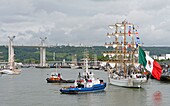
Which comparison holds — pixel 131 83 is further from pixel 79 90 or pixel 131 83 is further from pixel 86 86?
pixel 79 90

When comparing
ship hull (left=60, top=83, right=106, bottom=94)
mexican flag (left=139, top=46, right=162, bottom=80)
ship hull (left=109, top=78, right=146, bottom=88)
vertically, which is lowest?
ship hull (left=60, top=83, right=106, bottom=94)

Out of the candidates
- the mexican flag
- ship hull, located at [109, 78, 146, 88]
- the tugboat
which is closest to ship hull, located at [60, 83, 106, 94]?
the tugboat

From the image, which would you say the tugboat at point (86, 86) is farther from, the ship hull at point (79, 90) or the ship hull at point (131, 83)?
the ship hull at point (131, 83)

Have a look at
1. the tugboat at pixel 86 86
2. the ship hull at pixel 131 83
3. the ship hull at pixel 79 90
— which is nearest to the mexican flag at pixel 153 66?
the ship hull at pixel 131 83

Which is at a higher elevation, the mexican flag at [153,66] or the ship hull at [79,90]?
the mexican flag at [153,66]

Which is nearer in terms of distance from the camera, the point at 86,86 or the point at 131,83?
the point at 86,86

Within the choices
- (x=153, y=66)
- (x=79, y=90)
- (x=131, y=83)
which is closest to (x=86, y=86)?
(x=79, y=90)

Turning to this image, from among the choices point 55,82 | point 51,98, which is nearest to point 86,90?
point 51,98

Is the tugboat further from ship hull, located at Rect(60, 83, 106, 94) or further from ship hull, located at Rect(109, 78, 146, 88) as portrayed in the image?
ship hull, located at Rect(109, 78, 146, 88)

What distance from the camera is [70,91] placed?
198 ft

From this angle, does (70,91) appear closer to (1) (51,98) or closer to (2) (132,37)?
(1) (51,98)

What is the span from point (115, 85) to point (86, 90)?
16.6 m

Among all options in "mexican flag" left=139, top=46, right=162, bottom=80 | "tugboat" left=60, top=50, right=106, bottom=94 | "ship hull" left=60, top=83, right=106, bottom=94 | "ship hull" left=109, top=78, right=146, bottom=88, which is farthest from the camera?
"ship hull" left=109, top=78, right=146, bottom=88

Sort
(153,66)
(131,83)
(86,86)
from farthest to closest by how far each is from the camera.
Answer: (131,83)
(153,66)
(86,86)
